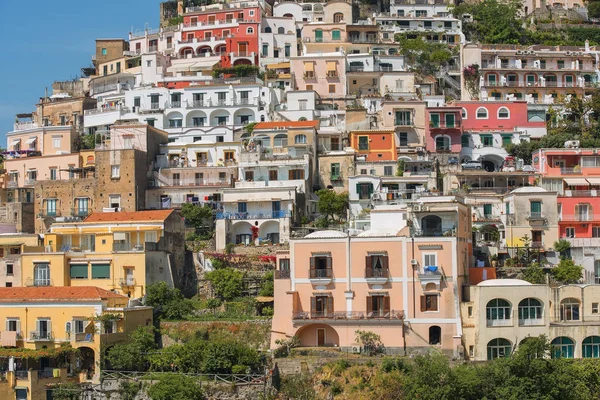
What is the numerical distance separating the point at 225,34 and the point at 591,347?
1963 inches

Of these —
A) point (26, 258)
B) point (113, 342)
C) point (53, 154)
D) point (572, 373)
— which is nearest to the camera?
point (572, 373)

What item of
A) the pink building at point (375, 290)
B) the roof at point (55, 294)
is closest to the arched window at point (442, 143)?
the pink building at point (375, 290)

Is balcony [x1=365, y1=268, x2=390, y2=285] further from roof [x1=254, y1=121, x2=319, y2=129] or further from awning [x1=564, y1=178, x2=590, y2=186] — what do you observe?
roof [x1=254, y1=121, x2=319, y2=129]

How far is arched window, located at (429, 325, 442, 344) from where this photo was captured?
53.5 m

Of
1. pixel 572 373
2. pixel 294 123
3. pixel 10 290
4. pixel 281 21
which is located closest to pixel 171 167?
pixel 294 123

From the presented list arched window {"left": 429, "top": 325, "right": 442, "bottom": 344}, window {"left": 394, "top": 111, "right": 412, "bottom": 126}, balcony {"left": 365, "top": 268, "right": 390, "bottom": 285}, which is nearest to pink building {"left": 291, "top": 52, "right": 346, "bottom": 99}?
window {"left": 394, "top": 111, "right": 412, "bottom": 126}

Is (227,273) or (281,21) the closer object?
(227,273)

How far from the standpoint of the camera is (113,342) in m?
53.8

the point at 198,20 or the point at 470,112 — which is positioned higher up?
the point at 198,20

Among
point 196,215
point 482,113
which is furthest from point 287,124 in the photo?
point 482,113

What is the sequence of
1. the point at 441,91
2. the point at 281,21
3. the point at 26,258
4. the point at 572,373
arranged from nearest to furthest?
1. the point at 572,373
2. the point at 26,258
3. the point at 441,91
4. the point at 281,21

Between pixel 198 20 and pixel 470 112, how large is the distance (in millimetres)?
28002

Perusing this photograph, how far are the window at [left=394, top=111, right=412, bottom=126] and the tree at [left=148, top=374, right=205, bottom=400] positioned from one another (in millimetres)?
31515

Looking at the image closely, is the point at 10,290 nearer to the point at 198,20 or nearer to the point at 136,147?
the point at 136,147
